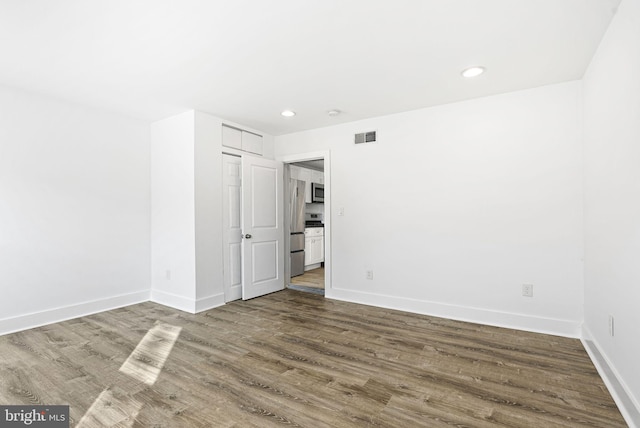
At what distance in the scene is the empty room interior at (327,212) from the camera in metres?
1.93

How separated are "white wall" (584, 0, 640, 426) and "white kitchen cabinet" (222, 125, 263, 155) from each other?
12.6ft

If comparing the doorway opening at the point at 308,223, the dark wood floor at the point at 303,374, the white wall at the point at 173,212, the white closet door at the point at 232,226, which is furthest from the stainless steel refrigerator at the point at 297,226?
the dark wood floor at the point at 303,374

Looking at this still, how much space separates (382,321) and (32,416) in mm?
2880

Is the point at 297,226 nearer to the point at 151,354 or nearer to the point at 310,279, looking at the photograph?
the point at 310,279

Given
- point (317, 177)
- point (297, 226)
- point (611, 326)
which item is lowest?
point (611, 326)

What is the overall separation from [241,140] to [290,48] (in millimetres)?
2245

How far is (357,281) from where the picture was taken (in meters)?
4.17

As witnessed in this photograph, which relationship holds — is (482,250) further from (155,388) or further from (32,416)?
(32,416)

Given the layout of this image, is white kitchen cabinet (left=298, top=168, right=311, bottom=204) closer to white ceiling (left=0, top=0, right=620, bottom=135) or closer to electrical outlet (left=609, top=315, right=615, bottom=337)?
white ceiling (left=0, top=0, right=620, bottom=135)

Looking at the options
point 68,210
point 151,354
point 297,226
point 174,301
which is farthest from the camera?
point 297,226

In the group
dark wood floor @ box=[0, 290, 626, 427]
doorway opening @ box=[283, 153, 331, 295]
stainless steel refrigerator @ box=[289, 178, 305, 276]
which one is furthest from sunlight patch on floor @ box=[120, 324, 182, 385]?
stainless steel refrigerator @ box=[289, 178, 305, 276]

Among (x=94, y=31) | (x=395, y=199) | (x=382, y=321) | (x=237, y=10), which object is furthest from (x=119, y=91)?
(x=382, y=321)

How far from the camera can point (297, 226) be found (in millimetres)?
5734

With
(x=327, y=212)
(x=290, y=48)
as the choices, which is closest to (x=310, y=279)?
(x=327, y=212)
